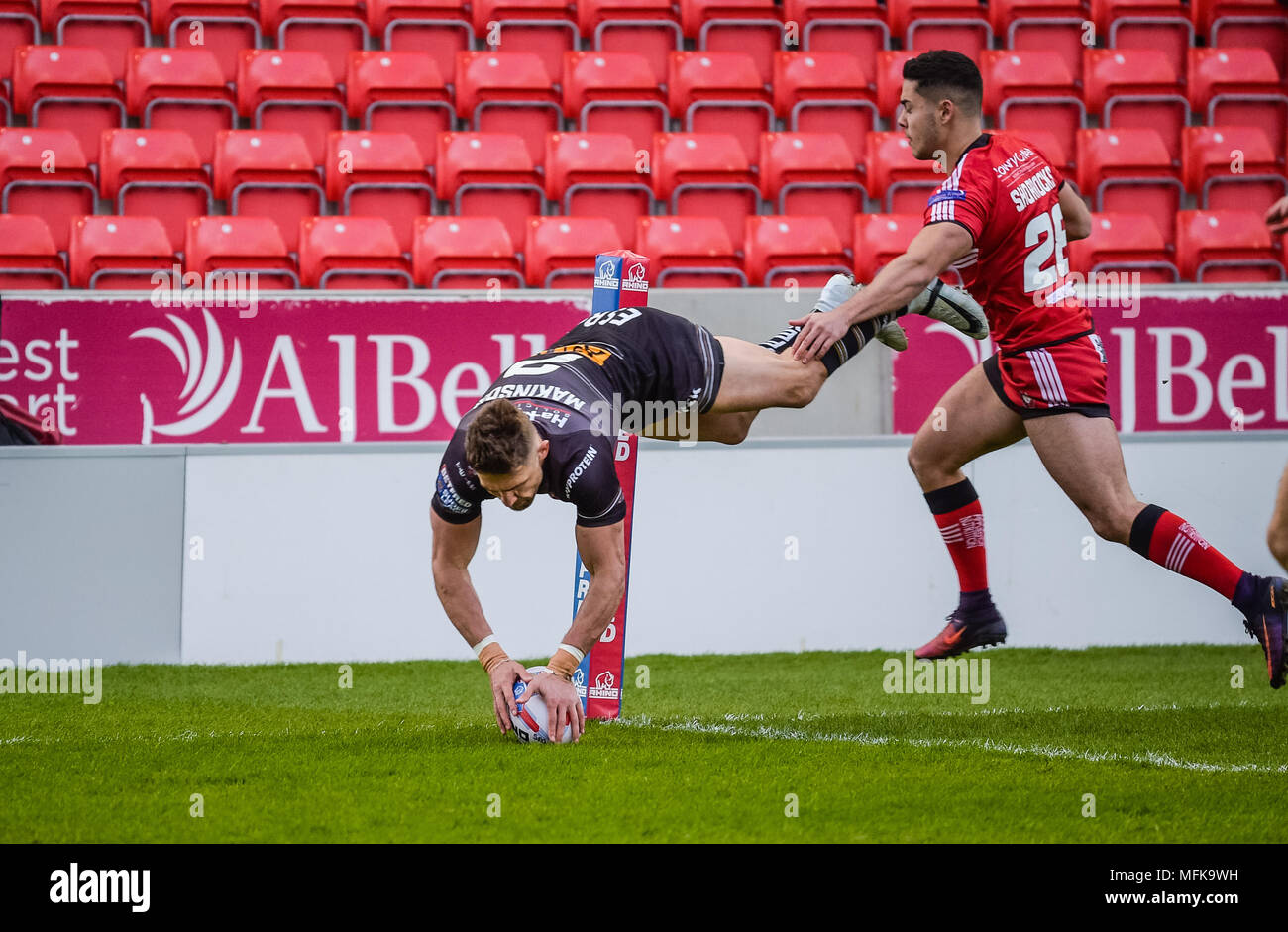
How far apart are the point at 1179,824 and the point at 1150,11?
32.6 feet

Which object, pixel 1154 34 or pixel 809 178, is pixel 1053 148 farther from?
pixel 1154 34

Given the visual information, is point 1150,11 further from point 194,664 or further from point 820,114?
point 194,664

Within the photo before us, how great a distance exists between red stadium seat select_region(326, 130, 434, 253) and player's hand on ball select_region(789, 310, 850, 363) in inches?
211

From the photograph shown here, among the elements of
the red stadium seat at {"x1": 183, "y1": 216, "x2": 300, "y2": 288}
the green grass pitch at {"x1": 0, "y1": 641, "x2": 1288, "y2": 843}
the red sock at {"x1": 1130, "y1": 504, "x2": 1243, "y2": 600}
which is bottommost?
the green grass pitch at {"x1": 0, "y1": 641, "x2": 1288, "y2": 843}

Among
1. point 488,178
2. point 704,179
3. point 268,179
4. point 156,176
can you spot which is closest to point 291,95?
point 268,179

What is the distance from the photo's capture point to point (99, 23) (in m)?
10.8

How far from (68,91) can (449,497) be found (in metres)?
7.45

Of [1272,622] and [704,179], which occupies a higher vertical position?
[704,179]

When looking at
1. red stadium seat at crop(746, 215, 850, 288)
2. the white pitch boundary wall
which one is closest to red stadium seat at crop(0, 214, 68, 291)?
the white pitch boundary wall

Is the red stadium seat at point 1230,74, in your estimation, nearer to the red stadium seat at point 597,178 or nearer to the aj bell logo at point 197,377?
the red stadium seat at point 597,178

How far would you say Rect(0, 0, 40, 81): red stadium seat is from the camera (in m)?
10.7

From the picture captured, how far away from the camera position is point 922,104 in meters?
5.11

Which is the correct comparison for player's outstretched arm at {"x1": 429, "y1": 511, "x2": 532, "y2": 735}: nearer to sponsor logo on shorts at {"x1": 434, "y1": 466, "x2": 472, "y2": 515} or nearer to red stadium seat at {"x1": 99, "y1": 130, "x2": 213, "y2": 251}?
sponsor logo on shorts at {"x1": 434, "y1": 466, "x2": 472, "y2": 515}
